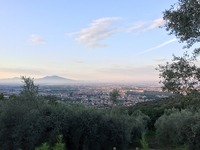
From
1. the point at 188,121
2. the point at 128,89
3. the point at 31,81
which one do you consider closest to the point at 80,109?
the point at 31,81

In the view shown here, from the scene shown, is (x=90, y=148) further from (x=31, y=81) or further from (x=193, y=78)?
(x=193, y=78)

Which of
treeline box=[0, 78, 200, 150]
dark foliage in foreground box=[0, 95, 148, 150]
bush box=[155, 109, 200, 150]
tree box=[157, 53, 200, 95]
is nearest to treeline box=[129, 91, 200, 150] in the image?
bush box=[155, 109, 200, 150]

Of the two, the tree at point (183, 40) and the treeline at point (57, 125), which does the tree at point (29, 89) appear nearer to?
the treeline at point (57, 125)

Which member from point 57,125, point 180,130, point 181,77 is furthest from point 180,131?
point 181,77

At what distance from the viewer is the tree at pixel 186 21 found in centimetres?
844

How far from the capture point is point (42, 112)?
70.2 feet

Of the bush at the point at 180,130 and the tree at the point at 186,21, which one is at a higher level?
the tree at the point at 186,21

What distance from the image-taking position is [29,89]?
24984 mm

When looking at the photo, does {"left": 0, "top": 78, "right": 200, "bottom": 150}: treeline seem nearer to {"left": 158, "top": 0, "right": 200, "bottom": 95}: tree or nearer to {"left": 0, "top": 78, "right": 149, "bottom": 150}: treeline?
{"left": 0, "top": 78, "right": 149, "bottom": 150}: treeline

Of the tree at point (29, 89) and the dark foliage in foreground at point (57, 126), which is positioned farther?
the tree at point (29, 89)

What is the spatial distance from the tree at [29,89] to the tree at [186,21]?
16.2 metres

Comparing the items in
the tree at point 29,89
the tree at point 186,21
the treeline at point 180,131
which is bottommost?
the treeline at point 180,131

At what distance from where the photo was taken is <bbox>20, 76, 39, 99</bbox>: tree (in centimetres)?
2378

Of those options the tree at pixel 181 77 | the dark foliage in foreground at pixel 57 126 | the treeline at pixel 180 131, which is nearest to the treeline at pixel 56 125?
the dark foliage in foreground at pixel 57 126
